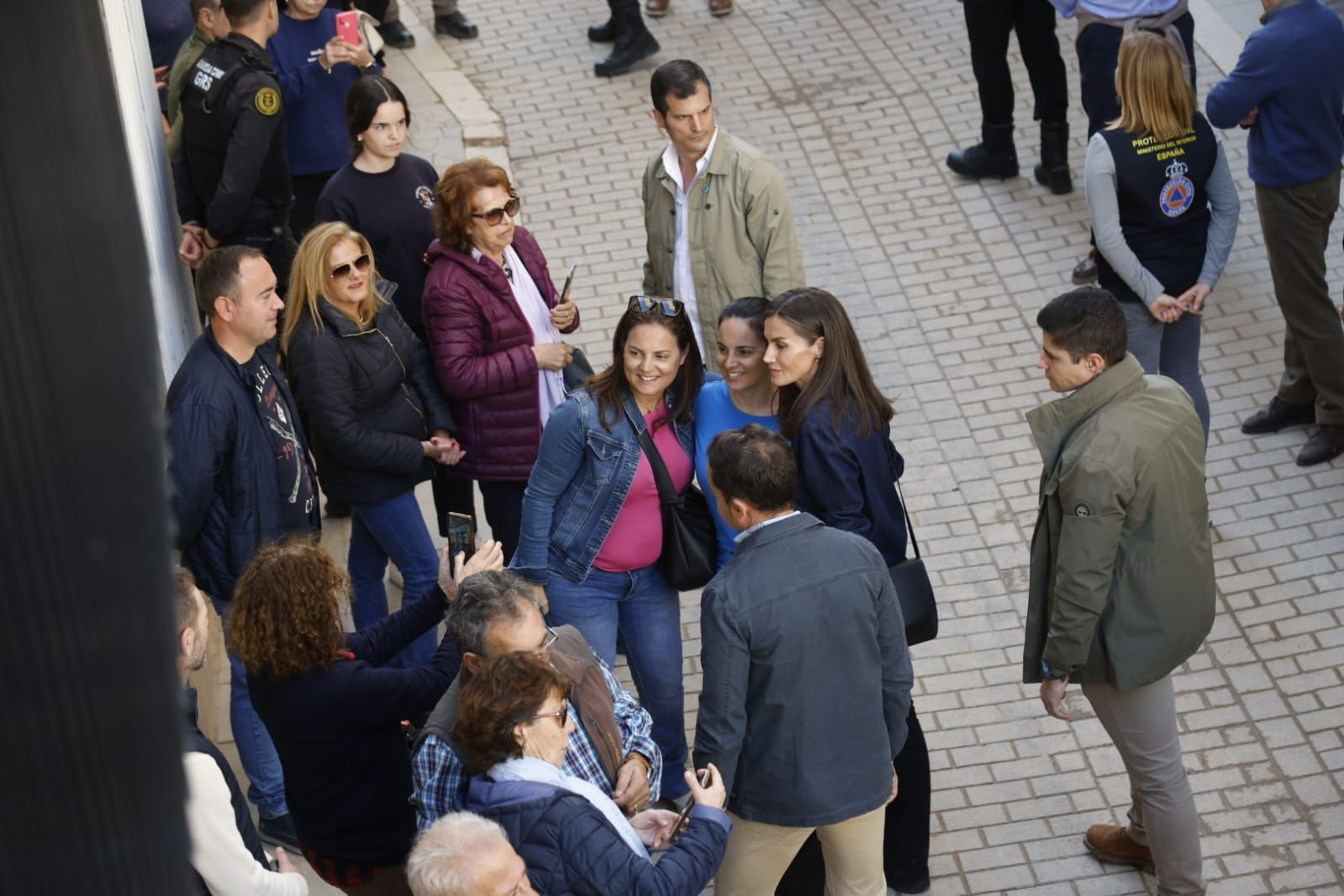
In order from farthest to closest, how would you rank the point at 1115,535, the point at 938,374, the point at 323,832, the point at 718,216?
the point at 938,374 < the point at 718,216 < the point at 1115,535 < the point at 323,832

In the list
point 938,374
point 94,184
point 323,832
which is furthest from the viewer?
point 938,374

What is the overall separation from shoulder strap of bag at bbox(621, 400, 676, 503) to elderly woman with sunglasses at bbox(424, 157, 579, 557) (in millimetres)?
847

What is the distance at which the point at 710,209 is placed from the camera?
5332 millimetres

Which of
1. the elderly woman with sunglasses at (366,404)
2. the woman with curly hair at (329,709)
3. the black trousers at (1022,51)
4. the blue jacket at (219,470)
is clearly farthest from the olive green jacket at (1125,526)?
the black trousers at (1022,51)

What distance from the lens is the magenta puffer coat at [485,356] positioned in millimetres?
5008

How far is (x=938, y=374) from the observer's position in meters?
7.16

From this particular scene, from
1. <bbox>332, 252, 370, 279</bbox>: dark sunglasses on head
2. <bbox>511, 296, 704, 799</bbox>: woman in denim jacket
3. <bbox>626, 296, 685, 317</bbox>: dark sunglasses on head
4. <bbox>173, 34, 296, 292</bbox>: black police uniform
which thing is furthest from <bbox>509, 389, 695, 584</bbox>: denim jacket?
<bbox>173, 34, 296, 292</bbox>: black police uniform

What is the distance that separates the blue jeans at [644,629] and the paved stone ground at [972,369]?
0.56 meters

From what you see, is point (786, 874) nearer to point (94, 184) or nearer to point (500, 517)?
point (500, 517)

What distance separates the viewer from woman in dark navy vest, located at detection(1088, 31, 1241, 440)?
5387 millimetres

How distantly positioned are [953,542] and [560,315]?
197cm

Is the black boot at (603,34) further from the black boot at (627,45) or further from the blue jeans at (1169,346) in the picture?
the blue jeans at (1169,346)

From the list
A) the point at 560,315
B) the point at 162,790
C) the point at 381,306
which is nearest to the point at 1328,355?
the point at 560,315

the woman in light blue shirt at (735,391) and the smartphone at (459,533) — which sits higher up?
the woman in light blue shirt at (735,391)
